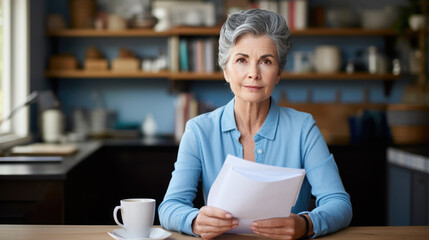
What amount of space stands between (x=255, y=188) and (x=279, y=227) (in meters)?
0.17

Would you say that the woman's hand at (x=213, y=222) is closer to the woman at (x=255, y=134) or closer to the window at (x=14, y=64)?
the woman at (x=255, y=134)

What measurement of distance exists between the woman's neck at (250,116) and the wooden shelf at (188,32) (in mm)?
2622

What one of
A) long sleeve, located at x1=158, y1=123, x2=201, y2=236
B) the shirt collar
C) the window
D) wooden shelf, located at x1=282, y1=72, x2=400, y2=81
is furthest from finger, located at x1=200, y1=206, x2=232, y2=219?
wooden shelf, located at x1=282, y1=72, x2=400, y2=81

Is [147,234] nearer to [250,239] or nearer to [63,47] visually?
[250,239]

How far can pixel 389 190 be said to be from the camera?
12.7ft

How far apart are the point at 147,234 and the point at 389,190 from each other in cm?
296

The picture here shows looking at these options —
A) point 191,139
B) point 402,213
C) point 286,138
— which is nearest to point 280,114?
point 286,138

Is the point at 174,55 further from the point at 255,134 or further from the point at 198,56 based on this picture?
the point at 255,134

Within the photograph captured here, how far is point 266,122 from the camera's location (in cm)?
173

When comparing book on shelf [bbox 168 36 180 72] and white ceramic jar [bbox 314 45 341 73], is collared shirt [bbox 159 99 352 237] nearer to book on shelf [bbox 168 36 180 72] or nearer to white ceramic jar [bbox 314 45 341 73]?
book on shelf [bbox 168 36 180 72]

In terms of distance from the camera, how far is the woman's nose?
1.61m

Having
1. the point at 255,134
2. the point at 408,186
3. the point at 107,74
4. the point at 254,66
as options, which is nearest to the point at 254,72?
the point at 254,66

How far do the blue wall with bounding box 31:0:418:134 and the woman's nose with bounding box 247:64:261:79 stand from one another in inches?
119

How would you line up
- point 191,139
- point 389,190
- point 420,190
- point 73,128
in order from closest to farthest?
point 191,139, point 420,190, point 389,190, point 73,128
